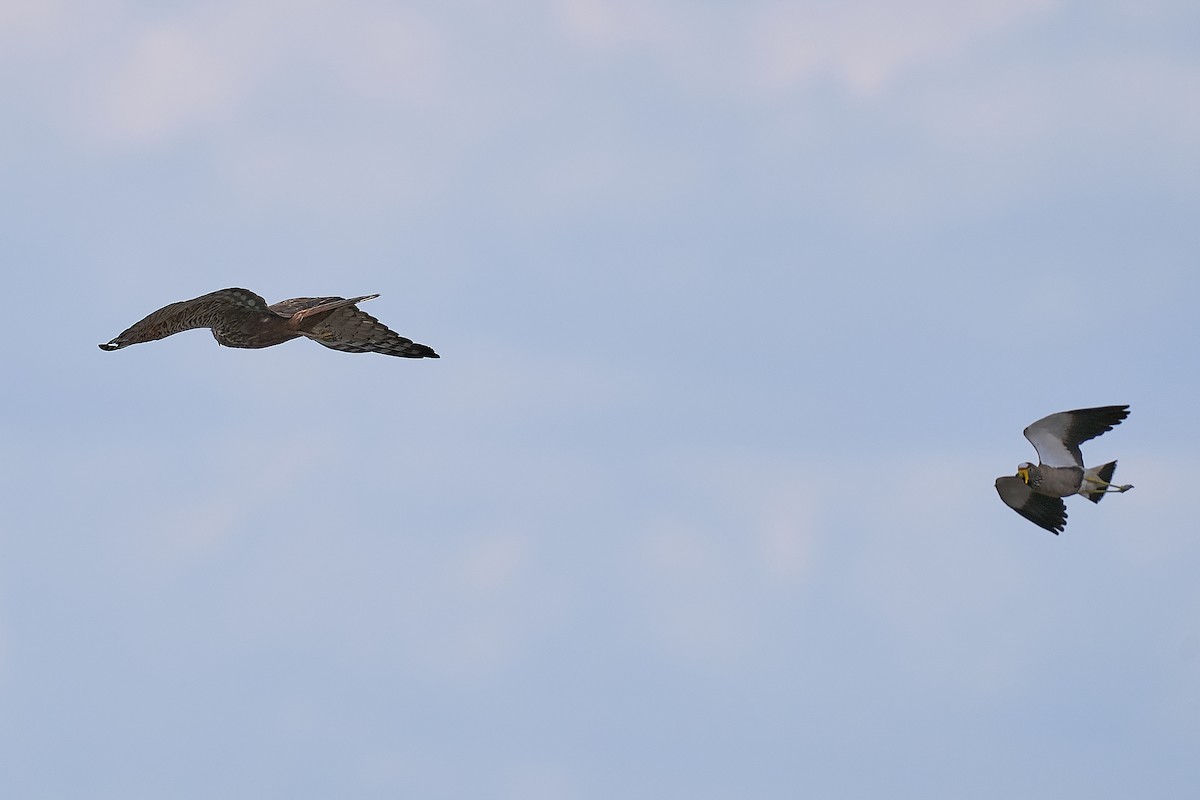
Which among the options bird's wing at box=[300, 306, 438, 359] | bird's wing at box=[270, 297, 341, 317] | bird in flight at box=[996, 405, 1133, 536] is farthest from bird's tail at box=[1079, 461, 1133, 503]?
bird's wing at box=[270, 297, 341, 317]

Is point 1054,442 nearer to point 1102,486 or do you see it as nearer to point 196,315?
point 1102,486

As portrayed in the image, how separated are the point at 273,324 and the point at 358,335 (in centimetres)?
204

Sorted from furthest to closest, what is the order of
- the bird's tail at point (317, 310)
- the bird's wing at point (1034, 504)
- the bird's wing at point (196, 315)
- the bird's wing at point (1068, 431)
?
the bird's wing at point (1034, 504) < the bird's wing at point (1068, 431) < the bird's tail at point (317, 310) < the bird's wing at point (196, 315)

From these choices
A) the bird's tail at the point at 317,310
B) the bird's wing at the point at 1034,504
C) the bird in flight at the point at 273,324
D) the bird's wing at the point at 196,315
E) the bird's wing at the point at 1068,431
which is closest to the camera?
the bird's wing at the point at 196,315

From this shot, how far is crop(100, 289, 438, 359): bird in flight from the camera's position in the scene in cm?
2555

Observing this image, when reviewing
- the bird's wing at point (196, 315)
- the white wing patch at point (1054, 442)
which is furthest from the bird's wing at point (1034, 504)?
the bird's wing at point (196, 315)

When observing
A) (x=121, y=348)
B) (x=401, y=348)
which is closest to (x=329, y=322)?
(x=401, y=348)

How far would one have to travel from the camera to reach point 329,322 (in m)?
28.0

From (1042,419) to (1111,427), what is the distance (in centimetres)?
169

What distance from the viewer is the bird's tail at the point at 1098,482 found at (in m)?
34.4

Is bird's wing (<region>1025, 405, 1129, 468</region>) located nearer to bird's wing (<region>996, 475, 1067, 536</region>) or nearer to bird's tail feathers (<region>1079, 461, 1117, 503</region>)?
bird's tail feathers (<region>1079, 461, 1117, 503</region>)

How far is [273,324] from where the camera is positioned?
89.7 feet

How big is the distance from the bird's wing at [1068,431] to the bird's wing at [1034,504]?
162 cm

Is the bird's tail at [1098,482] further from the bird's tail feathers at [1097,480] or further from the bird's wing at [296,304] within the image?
the bird's wing at [296,304]
